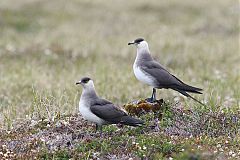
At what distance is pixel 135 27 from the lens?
21.1m

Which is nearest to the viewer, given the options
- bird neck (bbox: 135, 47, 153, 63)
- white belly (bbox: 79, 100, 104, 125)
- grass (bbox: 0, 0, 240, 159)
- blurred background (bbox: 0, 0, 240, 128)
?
white belly (bbox: 79, 100, 104, 125)

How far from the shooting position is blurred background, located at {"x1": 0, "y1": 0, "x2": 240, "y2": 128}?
11102 millimetres

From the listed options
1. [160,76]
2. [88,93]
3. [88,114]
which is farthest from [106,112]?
[160,76]

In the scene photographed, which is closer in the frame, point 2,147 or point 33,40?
point 2,147

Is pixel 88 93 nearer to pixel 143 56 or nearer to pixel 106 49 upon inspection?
pixel 143 56

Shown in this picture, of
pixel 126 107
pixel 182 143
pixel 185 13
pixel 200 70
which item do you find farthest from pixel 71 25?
pixel 182 143

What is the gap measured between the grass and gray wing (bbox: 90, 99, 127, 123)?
0.26 meters

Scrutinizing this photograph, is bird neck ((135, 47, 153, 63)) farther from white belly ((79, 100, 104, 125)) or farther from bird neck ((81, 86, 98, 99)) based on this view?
white belly ((79, 100, 104, 125))

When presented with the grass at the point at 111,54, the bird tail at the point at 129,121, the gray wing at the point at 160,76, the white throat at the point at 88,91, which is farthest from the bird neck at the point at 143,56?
the bird tail at the point at 129,121

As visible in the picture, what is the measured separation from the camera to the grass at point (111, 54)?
28.0ft

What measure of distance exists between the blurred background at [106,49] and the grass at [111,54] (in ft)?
0.07

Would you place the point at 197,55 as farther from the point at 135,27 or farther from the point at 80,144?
the point at 80,144

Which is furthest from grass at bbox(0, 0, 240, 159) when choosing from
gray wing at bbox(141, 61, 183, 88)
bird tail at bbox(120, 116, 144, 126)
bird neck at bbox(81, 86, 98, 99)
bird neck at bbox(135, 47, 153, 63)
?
bird neck at bbox(135, 47, 153, 63)

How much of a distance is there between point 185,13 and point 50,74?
1157 centimetres
